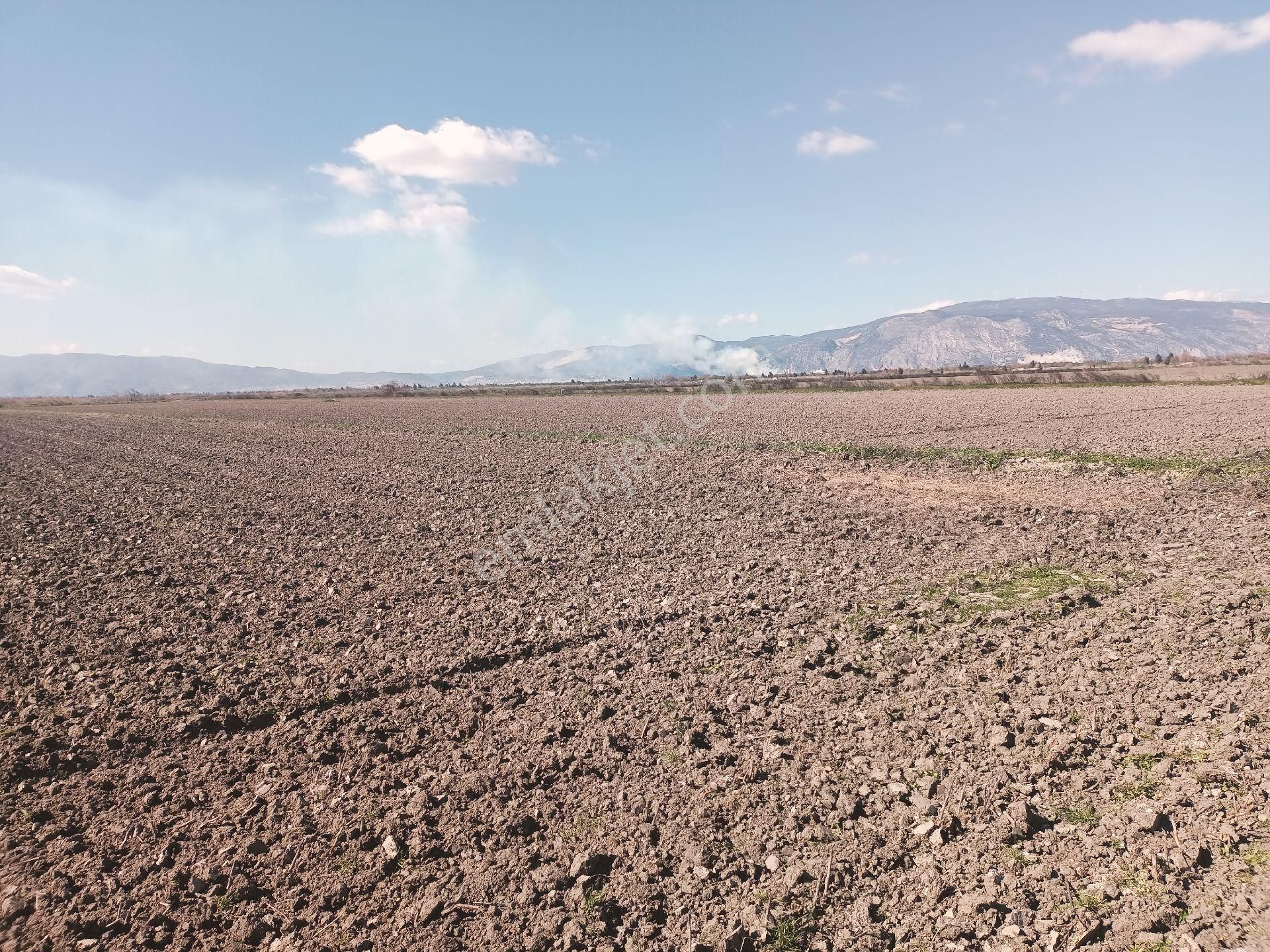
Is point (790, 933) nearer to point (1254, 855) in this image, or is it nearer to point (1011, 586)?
point (1254, 855)

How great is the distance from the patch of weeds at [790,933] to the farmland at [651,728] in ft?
0.20

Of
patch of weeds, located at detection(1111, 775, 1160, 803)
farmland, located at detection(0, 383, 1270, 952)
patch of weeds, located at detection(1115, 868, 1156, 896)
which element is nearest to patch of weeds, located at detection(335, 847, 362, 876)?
farmland, located at detection(0, 383, 1270, 952)

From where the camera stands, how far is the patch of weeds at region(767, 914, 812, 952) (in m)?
3.83

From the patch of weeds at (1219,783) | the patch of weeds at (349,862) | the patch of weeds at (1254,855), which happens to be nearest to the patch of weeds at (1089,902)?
the patch of weeds at (1254,855)

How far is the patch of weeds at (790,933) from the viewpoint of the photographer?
3.83 metres

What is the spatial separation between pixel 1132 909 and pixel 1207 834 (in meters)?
0.89

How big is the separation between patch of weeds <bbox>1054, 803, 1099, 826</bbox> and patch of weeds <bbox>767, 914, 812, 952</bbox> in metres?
1.96

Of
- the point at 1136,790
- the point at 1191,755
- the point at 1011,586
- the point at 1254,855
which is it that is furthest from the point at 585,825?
the point at 1011,586

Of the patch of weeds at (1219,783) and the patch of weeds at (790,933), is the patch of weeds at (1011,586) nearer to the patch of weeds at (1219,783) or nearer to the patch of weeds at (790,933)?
the patch of weeds at (1219,783)

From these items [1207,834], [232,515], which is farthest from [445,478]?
[1207,834]

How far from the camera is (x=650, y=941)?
3.95 meters

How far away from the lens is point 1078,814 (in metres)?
4.60

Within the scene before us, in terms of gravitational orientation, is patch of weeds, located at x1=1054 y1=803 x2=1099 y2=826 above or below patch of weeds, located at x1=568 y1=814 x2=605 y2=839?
above

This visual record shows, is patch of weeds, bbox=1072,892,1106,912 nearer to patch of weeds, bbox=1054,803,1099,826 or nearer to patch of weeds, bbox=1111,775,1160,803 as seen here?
patch of weeds, bbox=1054,803,1099,826
